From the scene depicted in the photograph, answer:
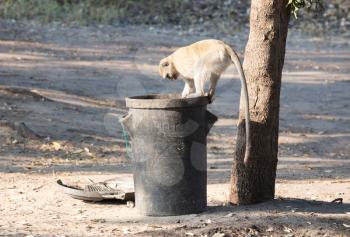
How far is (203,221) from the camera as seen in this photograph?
20.3 ft

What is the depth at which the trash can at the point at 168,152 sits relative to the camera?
616 centimetres

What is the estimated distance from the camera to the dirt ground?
629 centimetres

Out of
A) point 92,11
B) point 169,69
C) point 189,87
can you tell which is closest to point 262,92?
point 189,87

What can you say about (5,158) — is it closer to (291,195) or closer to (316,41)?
(291,195)

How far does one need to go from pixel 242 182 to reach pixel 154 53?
10328 mm

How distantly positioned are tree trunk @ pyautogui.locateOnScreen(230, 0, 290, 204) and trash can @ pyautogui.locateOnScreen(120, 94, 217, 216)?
0.38m

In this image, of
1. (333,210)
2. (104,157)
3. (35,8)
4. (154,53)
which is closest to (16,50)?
(154,53)

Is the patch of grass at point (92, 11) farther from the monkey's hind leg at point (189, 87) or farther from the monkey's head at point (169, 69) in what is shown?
the monkey's hind leg at point (189, 87)

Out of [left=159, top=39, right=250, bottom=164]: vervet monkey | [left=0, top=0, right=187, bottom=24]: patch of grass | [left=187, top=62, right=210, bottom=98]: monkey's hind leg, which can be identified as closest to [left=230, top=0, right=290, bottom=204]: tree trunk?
[left=159, top=39, right=250, bottom=164]: vervet monkey

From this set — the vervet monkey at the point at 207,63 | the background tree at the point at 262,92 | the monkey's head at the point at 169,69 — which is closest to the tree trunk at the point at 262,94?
the background tree at the point at 262,92

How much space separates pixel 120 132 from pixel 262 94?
201 inches

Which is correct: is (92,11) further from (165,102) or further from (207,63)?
(165,102)

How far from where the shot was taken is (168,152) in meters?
6.21

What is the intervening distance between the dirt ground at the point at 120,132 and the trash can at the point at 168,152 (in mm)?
143
